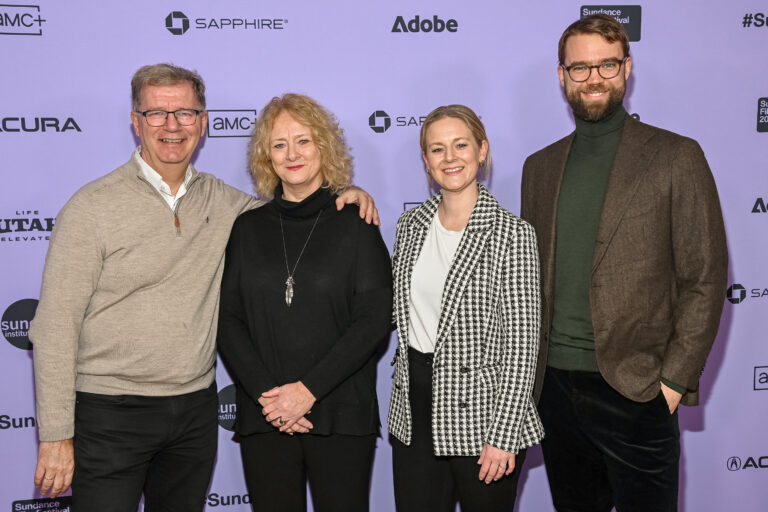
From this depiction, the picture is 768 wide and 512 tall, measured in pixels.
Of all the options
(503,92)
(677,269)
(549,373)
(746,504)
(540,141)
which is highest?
(503,92)

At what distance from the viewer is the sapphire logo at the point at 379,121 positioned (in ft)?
9.02

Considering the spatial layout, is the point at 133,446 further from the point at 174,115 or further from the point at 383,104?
the point at 383,104

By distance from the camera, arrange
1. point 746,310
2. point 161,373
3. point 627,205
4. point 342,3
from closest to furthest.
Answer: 1. point 627,205
2. point 161,373
3. point 342,3
4. point 746,310

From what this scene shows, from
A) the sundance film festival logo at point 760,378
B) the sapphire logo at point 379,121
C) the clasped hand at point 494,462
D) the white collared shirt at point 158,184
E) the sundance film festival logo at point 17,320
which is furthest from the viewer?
the sundance film festival logo at point 760,378

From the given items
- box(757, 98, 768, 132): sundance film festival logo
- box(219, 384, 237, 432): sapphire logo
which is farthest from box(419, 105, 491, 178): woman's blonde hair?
box(757, 98, 768, 132): sundance film festival logo

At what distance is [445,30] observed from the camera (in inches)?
108

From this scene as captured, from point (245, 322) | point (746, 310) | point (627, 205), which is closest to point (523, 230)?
point (627, 205)

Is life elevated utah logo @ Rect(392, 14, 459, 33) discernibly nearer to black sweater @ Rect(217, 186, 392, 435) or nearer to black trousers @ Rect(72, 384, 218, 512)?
black sweater @ Rect(217, 186, 392, 435)

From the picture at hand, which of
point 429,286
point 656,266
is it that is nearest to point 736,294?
point 656,266

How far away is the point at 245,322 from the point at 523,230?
0.96m

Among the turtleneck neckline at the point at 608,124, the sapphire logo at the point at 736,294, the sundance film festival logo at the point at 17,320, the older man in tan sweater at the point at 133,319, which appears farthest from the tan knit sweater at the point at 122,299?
the sapphire logo at the point at 736,294

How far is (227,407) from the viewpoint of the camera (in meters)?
2.82

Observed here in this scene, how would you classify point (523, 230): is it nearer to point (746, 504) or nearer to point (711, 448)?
point (711, 448)

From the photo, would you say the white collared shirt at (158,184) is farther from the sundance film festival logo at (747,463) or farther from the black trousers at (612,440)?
the sundance film festival logo at (747,463)
